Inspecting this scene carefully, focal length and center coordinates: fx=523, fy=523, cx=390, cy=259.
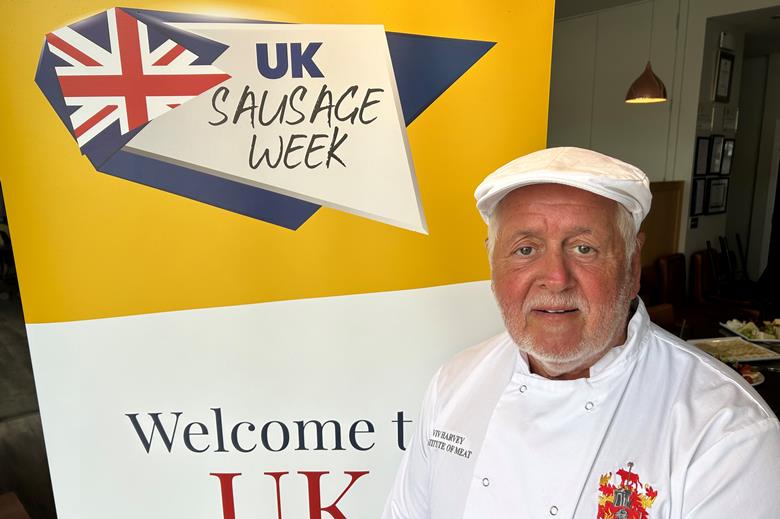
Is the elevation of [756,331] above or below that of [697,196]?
below

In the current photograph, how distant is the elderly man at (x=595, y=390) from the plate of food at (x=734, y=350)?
5.98 ft

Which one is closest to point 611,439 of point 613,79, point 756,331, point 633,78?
point 756,331

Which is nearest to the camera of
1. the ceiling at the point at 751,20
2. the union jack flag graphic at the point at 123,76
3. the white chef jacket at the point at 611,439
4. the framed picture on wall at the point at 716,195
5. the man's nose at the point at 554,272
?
the white chef jacket at the point at 611,439

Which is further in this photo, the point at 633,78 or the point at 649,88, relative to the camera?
the point at 633,78

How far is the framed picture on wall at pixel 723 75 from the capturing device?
4801mm

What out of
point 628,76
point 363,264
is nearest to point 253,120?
point 363,264

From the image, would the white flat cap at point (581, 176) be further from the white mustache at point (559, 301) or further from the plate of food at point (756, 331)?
the plate of food at point (756, 331)

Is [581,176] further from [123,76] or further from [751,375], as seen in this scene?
[751,375]

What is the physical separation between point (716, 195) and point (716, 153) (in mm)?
454

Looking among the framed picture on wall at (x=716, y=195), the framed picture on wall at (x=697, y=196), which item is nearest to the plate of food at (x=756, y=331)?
the framed picture on wall at (x=697, y=196)

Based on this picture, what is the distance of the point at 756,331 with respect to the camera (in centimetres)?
272

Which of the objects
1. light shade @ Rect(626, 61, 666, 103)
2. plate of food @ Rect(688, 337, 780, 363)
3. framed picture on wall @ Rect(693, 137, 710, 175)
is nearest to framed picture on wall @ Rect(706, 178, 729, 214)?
framed picture on wall @ Rect(693, 137, 710, 175)

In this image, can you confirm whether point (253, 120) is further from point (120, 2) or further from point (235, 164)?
point (120, 2)

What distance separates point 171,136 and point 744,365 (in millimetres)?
2474
